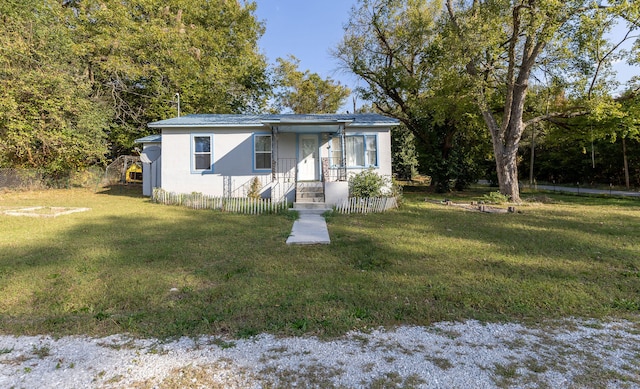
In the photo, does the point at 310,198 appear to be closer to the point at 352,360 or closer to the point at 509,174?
the point at 509,174

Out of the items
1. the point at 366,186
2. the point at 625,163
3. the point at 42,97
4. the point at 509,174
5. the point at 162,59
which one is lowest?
the point at 366,186

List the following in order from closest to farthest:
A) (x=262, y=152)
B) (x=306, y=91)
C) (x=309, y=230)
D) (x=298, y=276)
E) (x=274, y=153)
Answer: (x=298, y=276), (x=309, y=230), (x=274, y=153), (x=262, y=152), (x=306, y=91)

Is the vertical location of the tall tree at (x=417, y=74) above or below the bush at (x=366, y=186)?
above

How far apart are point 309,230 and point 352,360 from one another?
5272 mm

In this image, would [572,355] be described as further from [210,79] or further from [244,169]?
[210,79]

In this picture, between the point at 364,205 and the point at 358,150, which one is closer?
the point at 364,205

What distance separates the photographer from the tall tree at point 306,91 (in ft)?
102

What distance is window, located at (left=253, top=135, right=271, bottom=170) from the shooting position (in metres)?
13.3

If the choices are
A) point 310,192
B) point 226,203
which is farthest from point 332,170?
point 226,203

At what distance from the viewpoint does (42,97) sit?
52.4ft

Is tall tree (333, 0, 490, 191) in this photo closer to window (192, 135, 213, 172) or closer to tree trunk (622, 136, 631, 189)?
tree trunk (622, 136, 631, 189)

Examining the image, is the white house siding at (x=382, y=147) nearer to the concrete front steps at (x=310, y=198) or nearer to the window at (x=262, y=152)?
the concrete front steps at (x=310, y=198)

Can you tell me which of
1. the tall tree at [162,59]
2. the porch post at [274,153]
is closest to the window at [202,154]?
the porch post at [274,153]

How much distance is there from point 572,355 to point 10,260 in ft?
25.6
